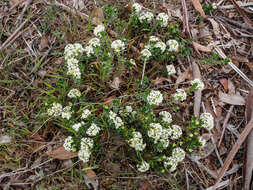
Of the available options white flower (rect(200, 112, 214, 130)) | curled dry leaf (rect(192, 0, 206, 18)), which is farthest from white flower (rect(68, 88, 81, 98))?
A: curled dry leaf (rect(192, 0, 206, 18))

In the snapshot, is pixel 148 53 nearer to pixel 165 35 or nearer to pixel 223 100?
pixel 165 35

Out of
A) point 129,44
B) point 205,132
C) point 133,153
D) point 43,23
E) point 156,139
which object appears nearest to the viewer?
point 156,139

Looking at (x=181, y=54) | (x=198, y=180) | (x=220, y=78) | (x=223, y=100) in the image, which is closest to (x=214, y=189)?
(x=198, y=180)

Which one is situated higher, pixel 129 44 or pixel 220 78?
pixel 129 44

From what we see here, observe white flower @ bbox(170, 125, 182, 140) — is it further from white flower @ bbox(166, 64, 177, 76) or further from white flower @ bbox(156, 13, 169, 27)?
white flower @ bbox(156, 13, 169, 27)

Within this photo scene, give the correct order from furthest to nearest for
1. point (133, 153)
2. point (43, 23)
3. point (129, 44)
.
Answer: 1. point (43, 23)
2. point (129, 44)
3. point (133, 153)

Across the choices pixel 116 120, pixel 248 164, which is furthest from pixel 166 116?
pixel 248 164
